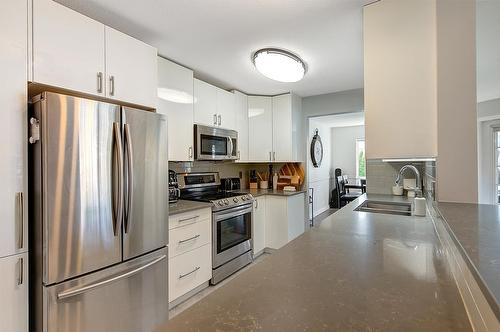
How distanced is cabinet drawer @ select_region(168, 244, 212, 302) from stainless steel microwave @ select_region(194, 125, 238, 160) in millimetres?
1006

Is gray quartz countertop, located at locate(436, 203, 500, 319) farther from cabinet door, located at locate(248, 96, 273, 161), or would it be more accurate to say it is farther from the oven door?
cabinet door, located at locate(248, 96, 273, 161)

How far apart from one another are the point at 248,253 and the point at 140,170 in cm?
186

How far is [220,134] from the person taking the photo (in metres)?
3.01

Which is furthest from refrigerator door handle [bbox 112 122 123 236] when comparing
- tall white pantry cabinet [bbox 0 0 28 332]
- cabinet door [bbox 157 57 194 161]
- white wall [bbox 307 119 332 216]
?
white wall [bbox 307 119 332 216]

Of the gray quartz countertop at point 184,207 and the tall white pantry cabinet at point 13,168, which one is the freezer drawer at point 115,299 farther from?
the gray quartz countertop at point 184,207

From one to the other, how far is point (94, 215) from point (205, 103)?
181 centimetres

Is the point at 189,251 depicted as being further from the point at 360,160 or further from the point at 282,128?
the point at 360,160

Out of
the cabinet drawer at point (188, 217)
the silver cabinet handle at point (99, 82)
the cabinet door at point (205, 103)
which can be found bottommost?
the cabinet drawer at point (188, 217)

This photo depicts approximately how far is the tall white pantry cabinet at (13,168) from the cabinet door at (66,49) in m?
0.05

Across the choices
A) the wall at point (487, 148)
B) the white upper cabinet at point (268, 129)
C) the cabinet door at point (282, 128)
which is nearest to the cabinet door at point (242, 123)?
the white upper cabinet at point (268, 129)

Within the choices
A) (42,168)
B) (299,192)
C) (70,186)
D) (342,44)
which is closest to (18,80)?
(42,168)

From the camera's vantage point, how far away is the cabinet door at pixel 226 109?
3.07 m

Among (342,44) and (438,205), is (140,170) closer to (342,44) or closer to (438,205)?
(438,205)

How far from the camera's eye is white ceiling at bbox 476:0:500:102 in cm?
170
